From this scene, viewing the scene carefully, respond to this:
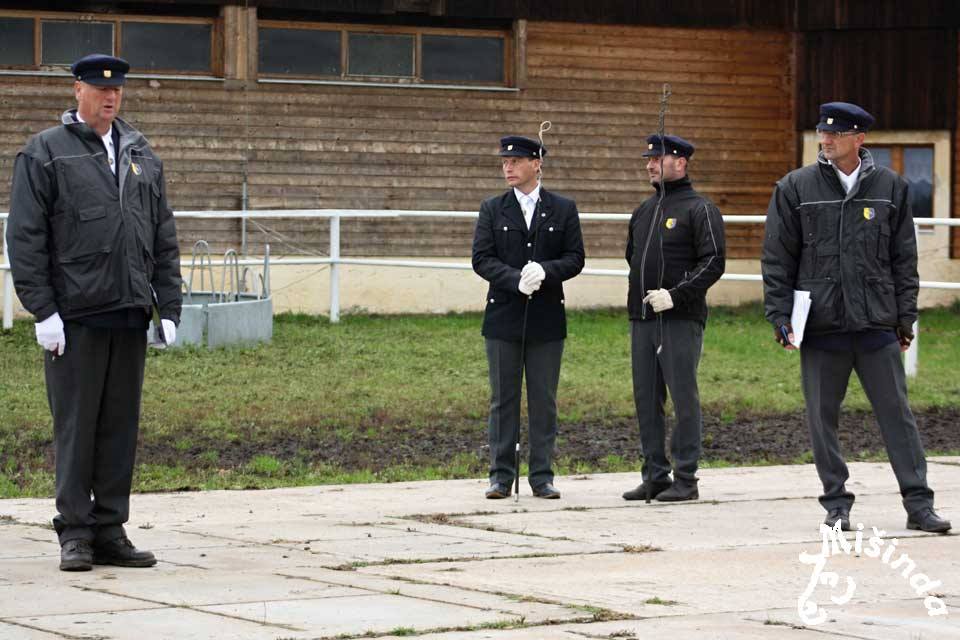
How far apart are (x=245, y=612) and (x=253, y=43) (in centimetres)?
1621

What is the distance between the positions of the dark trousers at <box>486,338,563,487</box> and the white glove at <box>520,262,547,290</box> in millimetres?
431

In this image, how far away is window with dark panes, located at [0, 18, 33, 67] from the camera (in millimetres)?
20844

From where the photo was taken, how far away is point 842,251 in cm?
852

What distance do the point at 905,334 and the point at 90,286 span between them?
381 cm

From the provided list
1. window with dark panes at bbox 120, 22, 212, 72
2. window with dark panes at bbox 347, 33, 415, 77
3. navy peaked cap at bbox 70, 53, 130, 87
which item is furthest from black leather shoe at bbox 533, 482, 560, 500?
window with dark panes at bbox 347, 33, 415, 77

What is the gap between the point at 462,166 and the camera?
75.9ft

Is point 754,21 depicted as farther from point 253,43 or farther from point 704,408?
point 704,408

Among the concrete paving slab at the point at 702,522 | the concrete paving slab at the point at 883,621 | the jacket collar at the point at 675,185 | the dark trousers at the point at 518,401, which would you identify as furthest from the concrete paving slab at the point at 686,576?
the jacket collar at the point at 675,185

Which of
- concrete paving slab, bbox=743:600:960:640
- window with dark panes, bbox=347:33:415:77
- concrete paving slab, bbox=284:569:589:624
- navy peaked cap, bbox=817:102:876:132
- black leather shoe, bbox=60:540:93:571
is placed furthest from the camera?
window with dark panes, bbox=347:33:415:77

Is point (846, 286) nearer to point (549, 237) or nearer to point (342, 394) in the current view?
point (549, 237)

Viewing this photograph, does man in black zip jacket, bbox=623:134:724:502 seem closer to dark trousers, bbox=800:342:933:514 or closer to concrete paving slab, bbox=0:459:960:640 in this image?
concrete paving slab, bbox=0:459:960:640

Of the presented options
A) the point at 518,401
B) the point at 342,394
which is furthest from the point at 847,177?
the point at 342,394

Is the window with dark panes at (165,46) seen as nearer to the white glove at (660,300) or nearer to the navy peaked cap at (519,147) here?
the navy peaked cap at (519,147)

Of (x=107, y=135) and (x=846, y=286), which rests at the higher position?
(x=107, y=135)
